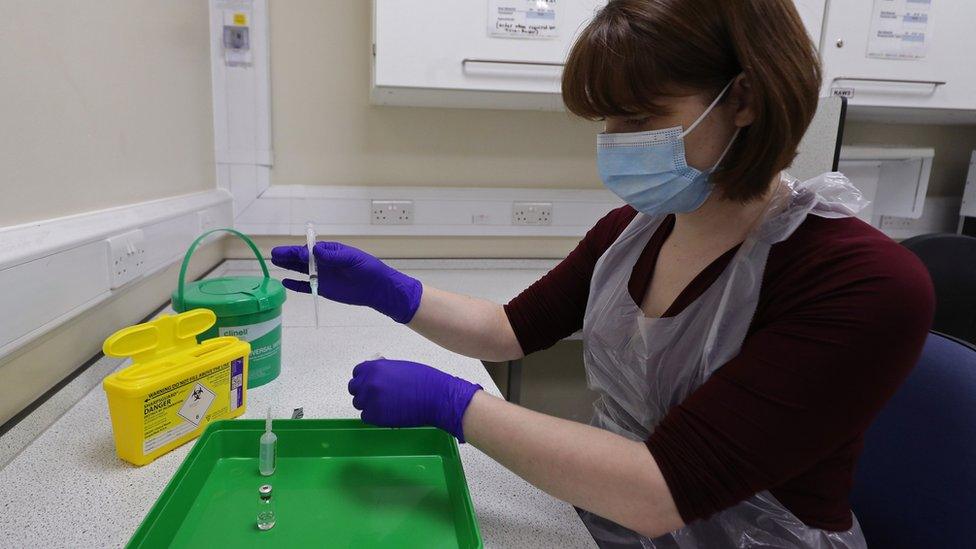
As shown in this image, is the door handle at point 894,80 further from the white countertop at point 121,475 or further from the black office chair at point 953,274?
the white countertop at point 121,475

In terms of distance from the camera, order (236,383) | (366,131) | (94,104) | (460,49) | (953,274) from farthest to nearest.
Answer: (366,131) < (460,49) < (953,274) < (94,104) < (236,383)

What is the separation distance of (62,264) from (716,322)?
2.89 ft

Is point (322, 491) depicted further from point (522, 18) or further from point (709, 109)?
point (522, 18)

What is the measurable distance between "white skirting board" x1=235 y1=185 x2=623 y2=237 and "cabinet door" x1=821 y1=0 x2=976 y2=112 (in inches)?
29.7

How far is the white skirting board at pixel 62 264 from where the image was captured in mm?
696

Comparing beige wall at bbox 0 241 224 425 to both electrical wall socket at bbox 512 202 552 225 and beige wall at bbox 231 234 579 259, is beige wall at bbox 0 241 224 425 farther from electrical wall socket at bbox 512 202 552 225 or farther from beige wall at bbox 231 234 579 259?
electrical wall socket at bbox 512 202 552 225

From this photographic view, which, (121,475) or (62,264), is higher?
(62,264)

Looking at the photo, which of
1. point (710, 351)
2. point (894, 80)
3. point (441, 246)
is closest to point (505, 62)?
point (441, 246)

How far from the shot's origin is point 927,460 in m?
0.75

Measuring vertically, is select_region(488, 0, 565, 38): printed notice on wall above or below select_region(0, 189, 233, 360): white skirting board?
above

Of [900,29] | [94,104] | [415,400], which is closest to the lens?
[415,400]

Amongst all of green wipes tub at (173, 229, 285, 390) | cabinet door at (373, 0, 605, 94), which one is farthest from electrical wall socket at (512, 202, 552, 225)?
green wipes tub at (173, 229, 285, 390)

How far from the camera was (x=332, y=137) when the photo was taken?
1.80 metres

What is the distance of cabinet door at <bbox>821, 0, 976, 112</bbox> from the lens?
1604 mm
